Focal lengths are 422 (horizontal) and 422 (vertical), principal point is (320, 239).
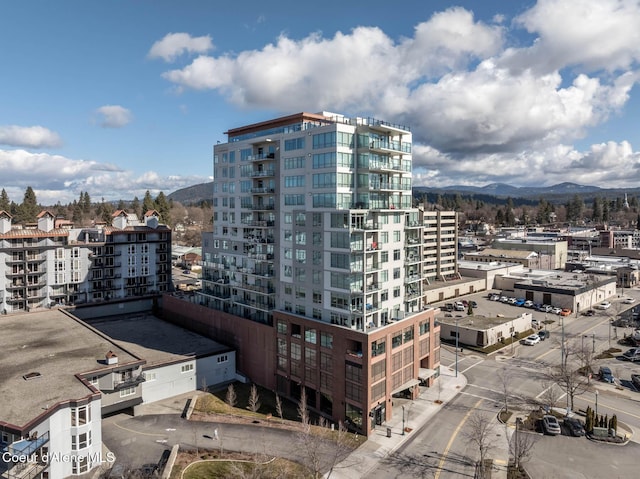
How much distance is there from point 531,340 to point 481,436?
4502cm

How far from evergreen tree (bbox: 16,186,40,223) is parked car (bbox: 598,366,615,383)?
173 meters

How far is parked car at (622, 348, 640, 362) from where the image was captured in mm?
69688

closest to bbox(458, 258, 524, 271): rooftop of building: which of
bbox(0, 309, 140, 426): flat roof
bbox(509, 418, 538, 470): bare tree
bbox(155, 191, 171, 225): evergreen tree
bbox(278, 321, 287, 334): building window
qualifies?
bbox(509, 418, 538, 470): bare tree

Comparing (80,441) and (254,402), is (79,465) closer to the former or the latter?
(80,441)

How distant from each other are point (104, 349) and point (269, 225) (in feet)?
89.4

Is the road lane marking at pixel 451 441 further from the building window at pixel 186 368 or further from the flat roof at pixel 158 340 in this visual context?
the building window at pixel 186 368

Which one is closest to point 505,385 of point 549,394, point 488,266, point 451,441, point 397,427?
point 549,394

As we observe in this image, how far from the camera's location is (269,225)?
2392 inches

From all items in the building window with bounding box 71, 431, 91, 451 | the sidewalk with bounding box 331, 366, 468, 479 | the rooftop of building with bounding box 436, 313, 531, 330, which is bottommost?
the sidewalk with bounding box 331, 366, 468, 479

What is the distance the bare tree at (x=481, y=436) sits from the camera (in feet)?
129

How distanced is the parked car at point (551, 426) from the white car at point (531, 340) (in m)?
31.6

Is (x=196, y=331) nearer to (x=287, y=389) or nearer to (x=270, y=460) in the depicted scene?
(x=287, y=389)

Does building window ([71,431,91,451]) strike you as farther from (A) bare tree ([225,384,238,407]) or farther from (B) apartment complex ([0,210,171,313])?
(B) apartment complex ([0,210,171,313])

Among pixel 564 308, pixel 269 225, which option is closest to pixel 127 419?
pixel 269 225
